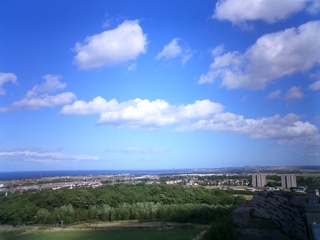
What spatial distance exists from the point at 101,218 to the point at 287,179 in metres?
19.6

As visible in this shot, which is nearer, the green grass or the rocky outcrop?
the rocky outcrop

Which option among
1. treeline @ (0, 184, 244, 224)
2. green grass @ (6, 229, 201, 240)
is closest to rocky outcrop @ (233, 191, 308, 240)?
green grass @ (6, 229, 201, 240)

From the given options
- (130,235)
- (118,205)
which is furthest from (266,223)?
(118,205)

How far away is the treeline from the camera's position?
76.3 ft

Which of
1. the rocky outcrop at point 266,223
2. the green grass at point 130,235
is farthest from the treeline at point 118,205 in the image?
the rocky outcrop at point 266,223

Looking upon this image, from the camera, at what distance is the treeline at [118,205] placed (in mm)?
23250

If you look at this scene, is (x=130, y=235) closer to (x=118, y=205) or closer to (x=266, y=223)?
(x=118, y=205)

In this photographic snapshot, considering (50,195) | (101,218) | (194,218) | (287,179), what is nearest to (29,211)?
(50,195)

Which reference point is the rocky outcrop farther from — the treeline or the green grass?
the treeline

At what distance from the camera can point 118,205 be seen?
91.5ft

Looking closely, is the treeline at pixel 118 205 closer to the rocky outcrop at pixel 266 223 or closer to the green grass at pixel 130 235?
the green grass at pixel 130 235

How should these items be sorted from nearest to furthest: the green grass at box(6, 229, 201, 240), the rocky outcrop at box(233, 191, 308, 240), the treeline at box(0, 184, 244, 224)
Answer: the rocky outcrop at box(233, 191, 308, 240) < the green grass at box(6, 229, 201, 240) < the treeline at box(0, 184, 244, 224)

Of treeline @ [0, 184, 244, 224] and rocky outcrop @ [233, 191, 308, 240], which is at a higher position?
rocky outcrop @ [233, 191, 308, 240]

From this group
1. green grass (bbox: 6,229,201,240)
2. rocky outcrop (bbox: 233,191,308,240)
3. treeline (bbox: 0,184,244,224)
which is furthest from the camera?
treeline (bbox: 0,184,244,224)
